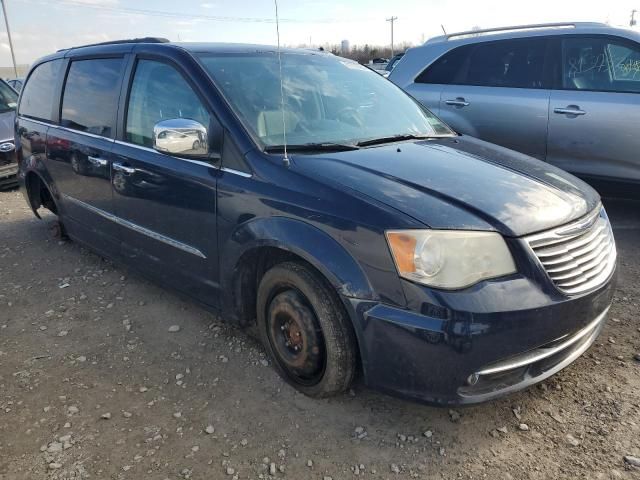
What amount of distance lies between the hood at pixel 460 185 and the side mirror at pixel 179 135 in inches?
21.6

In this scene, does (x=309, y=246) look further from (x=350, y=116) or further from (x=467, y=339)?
(x=350, y=116)

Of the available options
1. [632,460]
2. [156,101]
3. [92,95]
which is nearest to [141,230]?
[156,101]

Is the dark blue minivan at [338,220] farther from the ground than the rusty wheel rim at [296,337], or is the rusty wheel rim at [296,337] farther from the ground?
the dark blue minivan at [338,220]

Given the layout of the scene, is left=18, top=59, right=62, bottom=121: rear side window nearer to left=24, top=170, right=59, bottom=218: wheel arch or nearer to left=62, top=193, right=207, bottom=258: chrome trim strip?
left=24, top=170, right=59, bottom=218: wheel arch

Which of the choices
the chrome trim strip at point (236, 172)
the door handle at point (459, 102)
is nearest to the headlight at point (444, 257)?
the chrome trim strip at point (236, 172)

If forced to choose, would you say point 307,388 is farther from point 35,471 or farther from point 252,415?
point 35,471

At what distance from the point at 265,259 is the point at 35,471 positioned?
54.7 inches

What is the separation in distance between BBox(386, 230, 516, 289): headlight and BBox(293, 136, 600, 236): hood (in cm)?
6

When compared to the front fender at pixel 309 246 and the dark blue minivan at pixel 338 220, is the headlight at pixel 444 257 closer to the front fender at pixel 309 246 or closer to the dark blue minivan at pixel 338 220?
the dark blue minivan at pixel 338 220

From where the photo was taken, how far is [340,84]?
344cm

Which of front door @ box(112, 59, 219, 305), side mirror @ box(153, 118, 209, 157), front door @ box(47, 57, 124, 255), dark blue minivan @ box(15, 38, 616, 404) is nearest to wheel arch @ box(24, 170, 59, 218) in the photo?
front door @ box(47, 57, 124, 255)

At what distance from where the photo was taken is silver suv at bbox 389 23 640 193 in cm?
465

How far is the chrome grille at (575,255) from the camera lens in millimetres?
2221

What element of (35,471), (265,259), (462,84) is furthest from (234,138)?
Result: (462,84)
